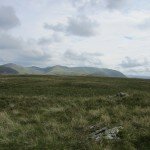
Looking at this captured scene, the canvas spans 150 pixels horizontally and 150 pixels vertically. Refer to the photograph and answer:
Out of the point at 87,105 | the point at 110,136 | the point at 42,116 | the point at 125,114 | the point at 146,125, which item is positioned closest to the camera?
the point at 110,136

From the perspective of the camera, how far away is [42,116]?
16781 millimetres

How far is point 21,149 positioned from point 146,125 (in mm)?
5047

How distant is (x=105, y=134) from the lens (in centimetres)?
1173

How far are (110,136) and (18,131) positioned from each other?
411cm

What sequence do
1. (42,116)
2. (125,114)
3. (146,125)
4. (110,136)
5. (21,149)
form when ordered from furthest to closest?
(42,116) < (125,114) < (146,125) < (110,136) < (21,149)

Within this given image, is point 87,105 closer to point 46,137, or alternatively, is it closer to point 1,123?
point 1,123

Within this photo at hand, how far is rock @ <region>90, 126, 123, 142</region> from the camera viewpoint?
11.5m

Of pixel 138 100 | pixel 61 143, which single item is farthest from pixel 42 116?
pixel 138 100

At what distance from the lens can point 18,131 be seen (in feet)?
43.7

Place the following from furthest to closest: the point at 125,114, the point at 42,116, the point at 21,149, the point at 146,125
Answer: the point at 42,116, the point at 125,114, the point at 146,125, the point at 21,149

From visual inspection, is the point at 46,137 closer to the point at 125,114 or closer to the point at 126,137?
the point at 126,137

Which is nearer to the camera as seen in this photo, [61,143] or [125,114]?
[61,143]

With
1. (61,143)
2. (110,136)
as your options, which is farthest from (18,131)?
(110,136)

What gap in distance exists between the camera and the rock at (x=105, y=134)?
11.5 metres
